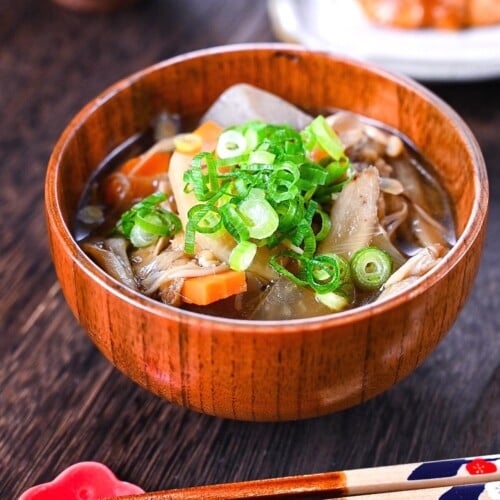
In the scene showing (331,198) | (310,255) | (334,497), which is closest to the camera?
(334,497)

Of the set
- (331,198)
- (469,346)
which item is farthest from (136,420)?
(469,346)

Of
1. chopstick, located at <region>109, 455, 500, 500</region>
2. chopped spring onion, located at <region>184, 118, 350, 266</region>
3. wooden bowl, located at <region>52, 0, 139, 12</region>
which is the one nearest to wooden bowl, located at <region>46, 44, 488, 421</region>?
chopstick, located at <region>109, 455, 500, 500</region>

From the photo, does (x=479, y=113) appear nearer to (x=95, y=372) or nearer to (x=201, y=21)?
(x=201, y=21)

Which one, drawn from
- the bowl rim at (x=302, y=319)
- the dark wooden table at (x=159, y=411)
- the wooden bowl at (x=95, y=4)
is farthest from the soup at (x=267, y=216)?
the wooden bowl at (x=95, y=4)

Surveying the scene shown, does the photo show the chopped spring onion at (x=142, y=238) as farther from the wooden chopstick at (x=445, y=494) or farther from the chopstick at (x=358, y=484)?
the wooden chopstick at (x=445, y=494)

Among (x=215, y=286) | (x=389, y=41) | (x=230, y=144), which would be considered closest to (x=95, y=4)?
(x=389, y=41)

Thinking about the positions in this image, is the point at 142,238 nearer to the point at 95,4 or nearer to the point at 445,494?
the point at 445,494
